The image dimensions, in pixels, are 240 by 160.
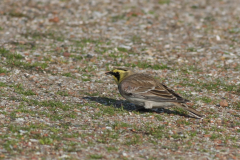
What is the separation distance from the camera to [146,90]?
11.0 metres

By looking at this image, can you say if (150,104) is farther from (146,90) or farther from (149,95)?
(146,90)

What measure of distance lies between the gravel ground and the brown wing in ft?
1.84

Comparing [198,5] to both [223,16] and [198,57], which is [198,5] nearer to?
[223,16]

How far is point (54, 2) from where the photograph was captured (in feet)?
73.6

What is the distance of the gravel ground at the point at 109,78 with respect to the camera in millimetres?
8875

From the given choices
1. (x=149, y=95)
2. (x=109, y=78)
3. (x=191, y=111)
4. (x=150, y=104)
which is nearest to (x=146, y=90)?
(x=149, y=95)

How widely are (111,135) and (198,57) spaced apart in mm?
8196

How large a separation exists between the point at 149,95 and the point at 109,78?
11.7ft

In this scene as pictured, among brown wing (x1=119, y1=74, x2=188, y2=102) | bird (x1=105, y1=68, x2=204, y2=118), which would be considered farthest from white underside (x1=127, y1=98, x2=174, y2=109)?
brown wing (x1=119, y1=74, x2=188, y2=102)

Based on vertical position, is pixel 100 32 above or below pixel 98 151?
above

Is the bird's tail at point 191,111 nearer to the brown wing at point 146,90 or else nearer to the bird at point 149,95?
the bird at point 149,95

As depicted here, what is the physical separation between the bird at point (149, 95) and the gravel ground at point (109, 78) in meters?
0.33

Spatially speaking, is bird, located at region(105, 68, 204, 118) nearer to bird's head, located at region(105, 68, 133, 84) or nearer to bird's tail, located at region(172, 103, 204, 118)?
bird's tail, located at region(172, 103, 204, 118)

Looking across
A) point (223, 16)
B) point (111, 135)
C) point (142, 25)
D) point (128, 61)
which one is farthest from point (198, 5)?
point (111, 135)
